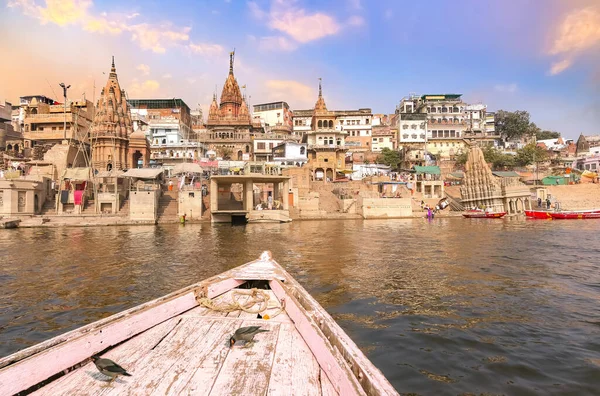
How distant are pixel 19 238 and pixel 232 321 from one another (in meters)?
27.8

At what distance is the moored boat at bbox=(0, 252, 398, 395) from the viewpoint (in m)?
3.00

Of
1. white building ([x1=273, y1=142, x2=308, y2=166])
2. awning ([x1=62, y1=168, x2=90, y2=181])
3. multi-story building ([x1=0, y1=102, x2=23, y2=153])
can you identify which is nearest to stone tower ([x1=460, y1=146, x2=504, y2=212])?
white building ([x1=273, y1=142, x2=308, y2=166])

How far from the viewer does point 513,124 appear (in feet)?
276

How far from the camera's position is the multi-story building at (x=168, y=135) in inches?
2438

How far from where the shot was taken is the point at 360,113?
73.4m

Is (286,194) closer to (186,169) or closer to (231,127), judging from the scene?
(186,169)

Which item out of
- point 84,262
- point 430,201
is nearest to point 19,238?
point 84,262

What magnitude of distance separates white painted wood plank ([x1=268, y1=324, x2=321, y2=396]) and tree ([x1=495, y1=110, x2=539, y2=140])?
319 feet

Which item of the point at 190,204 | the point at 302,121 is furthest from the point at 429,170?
the point at 190,204

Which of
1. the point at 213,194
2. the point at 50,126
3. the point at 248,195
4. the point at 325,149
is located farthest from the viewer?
the point at 325,149

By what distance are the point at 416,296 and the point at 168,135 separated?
214 feet

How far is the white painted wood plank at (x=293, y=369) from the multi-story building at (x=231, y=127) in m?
61.2

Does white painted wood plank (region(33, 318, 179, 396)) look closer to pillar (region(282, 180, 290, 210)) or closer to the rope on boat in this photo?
the rope on boat

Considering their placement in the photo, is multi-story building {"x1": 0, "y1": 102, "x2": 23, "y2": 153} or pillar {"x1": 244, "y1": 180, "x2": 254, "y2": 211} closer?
pillar {"x1": 244, "y1": 180, "x2": 254, "y2": 211}
